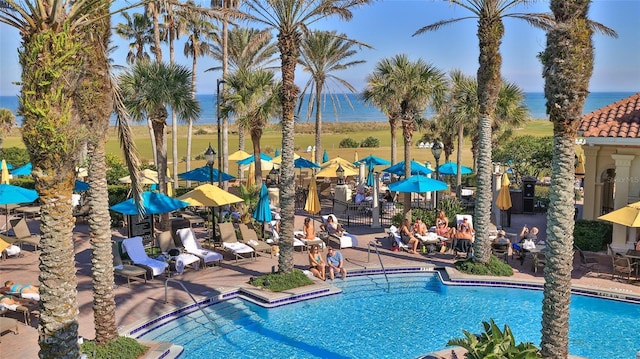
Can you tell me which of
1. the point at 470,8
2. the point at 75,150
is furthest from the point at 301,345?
the point at 470,8

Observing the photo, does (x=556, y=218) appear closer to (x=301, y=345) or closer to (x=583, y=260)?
(x=301, y=345)

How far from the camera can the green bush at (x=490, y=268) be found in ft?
49.4

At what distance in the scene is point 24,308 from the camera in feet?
37.1

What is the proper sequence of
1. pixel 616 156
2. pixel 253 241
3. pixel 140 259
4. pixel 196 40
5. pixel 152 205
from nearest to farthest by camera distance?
pixel 140 259
pixel 152 205
pixel 616 156
pixel 253 241
pixel 196 40

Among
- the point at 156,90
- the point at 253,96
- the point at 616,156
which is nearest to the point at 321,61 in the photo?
the point at 253,96

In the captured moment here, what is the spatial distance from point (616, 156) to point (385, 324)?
9.63 meters

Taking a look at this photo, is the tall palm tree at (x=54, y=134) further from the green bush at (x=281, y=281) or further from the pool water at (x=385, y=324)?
the green bush at (x=281, y=281)

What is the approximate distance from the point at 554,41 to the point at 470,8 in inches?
233

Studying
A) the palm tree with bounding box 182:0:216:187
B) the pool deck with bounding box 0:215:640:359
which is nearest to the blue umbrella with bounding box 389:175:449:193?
the pool deck with bounding box 0:215:640:359

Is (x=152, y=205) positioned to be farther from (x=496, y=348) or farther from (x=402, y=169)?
(x=402, y=169)

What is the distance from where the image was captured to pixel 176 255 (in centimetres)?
1517

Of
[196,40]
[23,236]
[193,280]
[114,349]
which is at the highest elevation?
[196,40]

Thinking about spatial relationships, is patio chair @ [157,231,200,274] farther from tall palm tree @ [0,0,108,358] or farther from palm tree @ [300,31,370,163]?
palm tree @ [300,31,370,163]

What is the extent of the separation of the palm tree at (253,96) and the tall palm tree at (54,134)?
1665 centimetres
